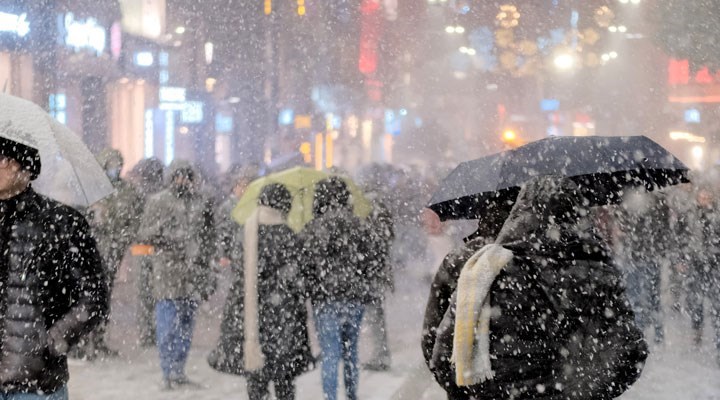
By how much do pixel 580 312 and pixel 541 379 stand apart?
261 mm

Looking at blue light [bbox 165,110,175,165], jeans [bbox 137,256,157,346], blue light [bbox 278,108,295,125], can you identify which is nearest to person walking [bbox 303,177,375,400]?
jeans [bbox 137,256,157,346]

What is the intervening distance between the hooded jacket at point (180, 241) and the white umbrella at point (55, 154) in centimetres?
429

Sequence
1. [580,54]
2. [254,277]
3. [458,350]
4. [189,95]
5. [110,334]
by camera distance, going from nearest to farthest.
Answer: [458,350]
[254,277]
[110,334]
[189,95]
[580,54]

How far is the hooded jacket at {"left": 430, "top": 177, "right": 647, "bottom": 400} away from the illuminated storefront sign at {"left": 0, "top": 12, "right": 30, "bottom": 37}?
845 inches

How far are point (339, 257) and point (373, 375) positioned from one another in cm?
216

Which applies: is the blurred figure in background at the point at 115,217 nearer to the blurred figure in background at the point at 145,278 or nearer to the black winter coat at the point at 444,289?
the blurred figure in background at the point at 145,278

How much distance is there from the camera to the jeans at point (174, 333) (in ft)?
25.7

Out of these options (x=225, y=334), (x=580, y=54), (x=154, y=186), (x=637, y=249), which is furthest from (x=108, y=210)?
(x=580, y=54)

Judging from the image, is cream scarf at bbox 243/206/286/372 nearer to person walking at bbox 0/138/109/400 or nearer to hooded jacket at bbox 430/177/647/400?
person walking at bbox 0/138/109/400

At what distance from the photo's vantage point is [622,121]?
61000 mm

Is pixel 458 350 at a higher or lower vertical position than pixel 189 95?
lower

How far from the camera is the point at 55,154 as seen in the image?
11.4 feet

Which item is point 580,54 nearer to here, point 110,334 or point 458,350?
point 110,334

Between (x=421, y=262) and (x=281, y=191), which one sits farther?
(x=421, y=262)
